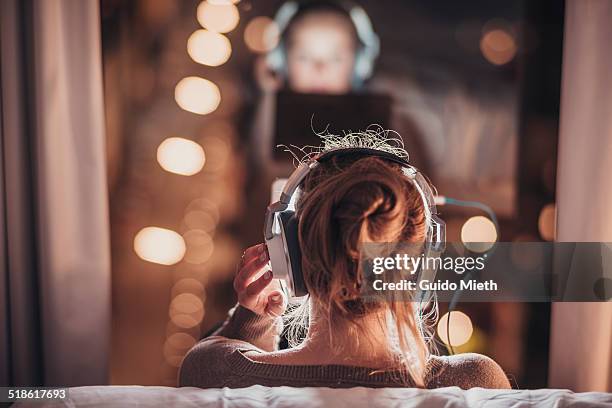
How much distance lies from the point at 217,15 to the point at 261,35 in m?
0.15

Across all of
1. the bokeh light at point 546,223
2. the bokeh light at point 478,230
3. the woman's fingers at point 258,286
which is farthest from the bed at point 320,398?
the bokeh light at point 546,223

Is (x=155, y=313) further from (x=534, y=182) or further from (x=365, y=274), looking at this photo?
(x=534, y=182)

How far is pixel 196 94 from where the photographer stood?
149cm

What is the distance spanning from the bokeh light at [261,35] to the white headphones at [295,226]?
36.1 inches

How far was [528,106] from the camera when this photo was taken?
151 centimetres

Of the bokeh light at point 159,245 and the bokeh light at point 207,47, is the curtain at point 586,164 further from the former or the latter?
the bokeh light at point 159,245

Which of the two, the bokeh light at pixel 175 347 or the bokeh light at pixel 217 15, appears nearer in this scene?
the bokeh light at pixel 217 15

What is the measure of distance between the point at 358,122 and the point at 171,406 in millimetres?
1145

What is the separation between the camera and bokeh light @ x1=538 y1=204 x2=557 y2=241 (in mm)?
1523

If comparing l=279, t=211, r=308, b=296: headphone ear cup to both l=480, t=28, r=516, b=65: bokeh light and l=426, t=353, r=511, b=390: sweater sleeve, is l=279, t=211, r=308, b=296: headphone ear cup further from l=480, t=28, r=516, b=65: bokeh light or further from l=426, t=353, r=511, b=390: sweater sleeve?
l=480, t=28, r=516, b=65: bokeh light

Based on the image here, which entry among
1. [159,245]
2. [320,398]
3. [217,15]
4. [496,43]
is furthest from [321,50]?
[320,398]

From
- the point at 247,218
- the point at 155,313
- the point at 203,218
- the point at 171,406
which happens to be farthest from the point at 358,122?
the point at 171,406

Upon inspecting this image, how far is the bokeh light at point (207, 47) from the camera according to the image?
4.84ft

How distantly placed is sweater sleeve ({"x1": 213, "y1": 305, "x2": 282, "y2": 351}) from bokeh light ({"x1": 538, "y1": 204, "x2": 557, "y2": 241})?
3.53 ft
